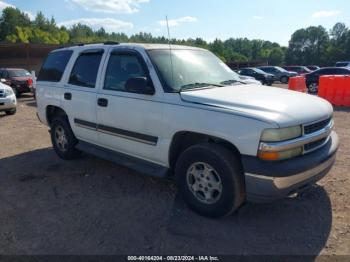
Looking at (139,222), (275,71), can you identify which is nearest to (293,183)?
(139,222)

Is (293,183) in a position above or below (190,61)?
below

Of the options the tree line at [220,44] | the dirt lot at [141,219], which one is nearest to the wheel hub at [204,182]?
the dirt lot at [141,219]

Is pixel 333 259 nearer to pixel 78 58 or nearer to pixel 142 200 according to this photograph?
pixel 142 200

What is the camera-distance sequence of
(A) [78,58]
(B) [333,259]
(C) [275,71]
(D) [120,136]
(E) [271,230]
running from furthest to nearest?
(C) [275,71] < (A) [78,58] < (D) [120,136] < (E) [271,230] < (B) [333,259]

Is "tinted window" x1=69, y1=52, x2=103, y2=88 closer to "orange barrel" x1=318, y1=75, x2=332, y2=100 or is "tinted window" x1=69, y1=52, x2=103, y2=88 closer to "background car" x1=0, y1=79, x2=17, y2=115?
"background car" x1=0, y1=79, x2=17, y2=115

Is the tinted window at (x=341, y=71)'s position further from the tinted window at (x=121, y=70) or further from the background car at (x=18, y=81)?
the tinted window at (x=121, y=70)

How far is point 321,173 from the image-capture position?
12.2ft

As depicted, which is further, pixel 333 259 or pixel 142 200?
pixel 142 200

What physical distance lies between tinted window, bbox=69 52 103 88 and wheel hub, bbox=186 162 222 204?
7.07 ft

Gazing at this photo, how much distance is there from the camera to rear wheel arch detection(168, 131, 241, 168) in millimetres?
3699

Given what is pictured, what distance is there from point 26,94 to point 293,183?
19761 millimetres

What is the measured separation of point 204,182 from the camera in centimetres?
379

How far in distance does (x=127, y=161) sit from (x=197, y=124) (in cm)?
143

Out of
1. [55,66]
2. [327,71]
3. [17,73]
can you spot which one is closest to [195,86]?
[55,66]
